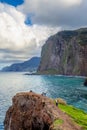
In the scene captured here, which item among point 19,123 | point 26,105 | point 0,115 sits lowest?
point 0,115

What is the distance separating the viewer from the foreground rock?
28.0 metres

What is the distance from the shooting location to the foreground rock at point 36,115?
28.0 metres

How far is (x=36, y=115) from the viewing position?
31.7m

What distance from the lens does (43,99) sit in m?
32.8

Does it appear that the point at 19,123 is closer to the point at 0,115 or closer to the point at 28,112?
the point at 28,112

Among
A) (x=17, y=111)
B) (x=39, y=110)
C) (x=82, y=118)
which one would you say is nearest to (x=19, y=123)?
(x=17, y=111)

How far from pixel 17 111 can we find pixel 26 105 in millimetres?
2191

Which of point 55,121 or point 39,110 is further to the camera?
point 39,110

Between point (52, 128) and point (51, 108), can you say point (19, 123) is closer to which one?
point (51, 108)

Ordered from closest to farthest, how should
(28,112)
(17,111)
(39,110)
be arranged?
(39,110), (28,112), (17,111)

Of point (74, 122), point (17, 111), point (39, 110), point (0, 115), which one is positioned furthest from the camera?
point (0, 115)

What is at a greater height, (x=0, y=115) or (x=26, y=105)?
(x=26, y=105)

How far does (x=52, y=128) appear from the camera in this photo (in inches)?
1040

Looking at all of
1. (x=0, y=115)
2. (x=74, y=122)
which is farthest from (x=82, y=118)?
(x=0, y=115)
